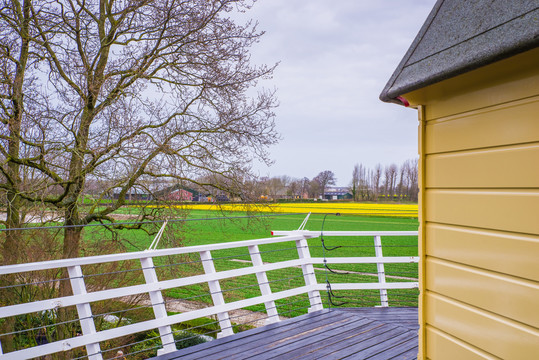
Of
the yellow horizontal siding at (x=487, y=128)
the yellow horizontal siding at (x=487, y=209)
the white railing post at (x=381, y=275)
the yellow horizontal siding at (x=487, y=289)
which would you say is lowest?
the white railing post at (x=381, y=275)

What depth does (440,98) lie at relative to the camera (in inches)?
72.9

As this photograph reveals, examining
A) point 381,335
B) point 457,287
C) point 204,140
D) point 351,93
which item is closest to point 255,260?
point 381,335

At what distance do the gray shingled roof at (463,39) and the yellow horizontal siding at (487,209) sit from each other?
50cm

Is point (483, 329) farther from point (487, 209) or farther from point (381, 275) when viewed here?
point (381, 275)

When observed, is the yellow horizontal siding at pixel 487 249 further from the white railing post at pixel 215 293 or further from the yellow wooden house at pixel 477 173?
the white railing post at pixel 215 293

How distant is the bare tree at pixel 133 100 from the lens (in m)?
7.60

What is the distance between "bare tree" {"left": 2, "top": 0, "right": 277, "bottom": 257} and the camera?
7.60 metres

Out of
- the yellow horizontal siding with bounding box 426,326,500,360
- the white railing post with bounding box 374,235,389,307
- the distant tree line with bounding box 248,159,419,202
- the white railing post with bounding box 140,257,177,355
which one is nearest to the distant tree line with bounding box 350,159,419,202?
the distant tree line with bounding box 248,159,419,202

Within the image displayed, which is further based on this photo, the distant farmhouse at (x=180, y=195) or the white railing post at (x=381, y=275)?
the distant farmhouse at (x=180, y=195)

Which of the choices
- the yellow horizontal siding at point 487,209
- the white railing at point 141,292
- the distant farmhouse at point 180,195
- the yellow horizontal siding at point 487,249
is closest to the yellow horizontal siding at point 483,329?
the yellow horizontal siding at point 487,249

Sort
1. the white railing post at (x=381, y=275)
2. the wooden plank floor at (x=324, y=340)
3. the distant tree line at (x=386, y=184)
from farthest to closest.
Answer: the distant tree line at (x=386, y=184) → the white railing post at (x=381, y=275) → the wooden plank floor at (x=324, y=340)

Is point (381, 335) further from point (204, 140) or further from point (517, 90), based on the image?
point (204, 140)

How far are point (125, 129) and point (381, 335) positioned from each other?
6274 mm

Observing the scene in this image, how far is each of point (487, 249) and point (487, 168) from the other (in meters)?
0.33
